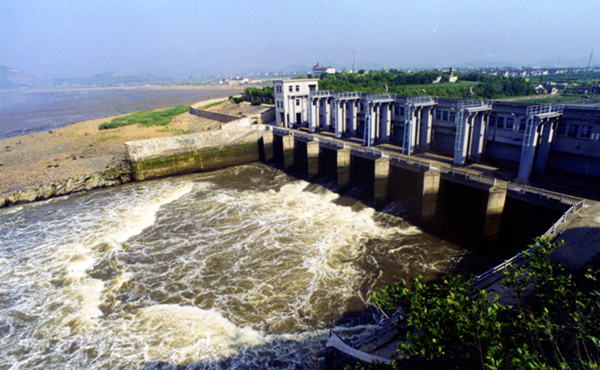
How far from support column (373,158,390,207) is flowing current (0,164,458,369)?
1.61 m

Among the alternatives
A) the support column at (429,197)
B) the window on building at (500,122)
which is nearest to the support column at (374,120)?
the window on building at (500,122)

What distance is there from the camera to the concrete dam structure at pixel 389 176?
74.5 feet

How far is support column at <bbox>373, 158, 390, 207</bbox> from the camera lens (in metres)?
30.8

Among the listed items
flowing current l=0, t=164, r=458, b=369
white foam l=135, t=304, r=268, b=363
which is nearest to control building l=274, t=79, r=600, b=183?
flowing current l=0, t=164, r=458, b=369

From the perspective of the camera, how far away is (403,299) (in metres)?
9.91

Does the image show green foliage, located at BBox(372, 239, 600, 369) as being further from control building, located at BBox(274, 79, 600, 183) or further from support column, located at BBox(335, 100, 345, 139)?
support column, located at BBox(335, 100, 345, 139)

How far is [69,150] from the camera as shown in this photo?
53.7 meters

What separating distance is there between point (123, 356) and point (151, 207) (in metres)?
19.7

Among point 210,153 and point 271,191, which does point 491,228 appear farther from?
point 210,153

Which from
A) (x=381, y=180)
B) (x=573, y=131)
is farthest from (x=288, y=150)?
(x=573, y=131)

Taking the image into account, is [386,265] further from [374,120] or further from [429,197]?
[374,120]

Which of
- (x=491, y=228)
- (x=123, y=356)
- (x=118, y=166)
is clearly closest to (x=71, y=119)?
(x=118, y=166)

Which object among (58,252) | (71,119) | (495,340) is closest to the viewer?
(495,340)

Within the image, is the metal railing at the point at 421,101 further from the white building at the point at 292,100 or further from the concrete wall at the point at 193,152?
the concrete wall at the point at 193,152
